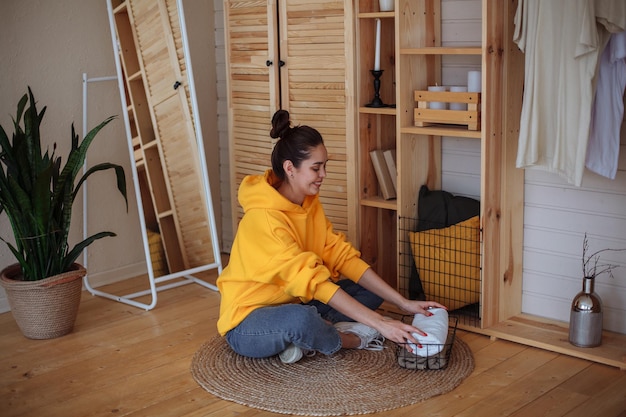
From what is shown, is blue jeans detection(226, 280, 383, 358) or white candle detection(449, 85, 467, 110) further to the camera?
white candle detection(449, 85, 467, 110)

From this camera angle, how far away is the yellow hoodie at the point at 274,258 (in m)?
2.95

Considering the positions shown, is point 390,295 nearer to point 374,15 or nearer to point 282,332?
point 282,332

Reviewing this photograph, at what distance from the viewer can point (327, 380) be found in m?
2.93

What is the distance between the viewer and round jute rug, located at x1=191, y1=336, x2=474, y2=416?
275 cm

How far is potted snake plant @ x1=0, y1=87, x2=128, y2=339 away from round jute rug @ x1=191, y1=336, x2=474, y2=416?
656mm

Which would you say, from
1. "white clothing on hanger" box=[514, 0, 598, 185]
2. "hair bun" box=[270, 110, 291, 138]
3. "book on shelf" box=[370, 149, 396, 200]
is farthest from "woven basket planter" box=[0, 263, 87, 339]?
"white clothing on hanger" box=[514, 0, 598, 185]

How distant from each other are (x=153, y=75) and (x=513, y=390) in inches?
83.6

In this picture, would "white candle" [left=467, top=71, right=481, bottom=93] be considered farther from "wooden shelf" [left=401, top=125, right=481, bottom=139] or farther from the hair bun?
the hair bun

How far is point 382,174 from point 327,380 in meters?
1.13

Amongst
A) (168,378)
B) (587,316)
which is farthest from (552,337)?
(168,378)

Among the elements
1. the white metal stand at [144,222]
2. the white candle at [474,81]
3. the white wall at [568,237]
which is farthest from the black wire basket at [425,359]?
the white metal stand at [144,222]

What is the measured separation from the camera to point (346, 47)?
3.63 metres

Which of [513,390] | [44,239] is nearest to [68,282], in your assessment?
[44,239]

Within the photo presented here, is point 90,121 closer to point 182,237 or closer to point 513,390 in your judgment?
point 182,237
